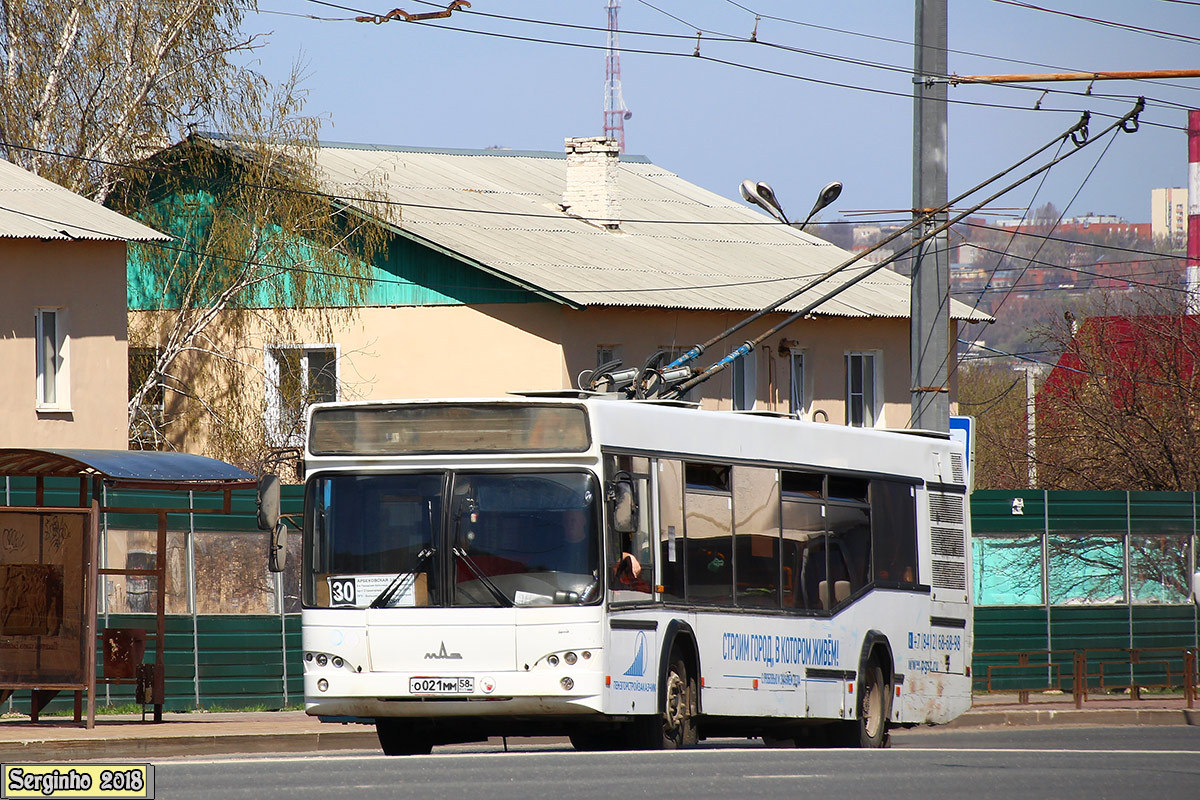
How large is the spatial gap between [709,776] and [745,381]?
2269 cm

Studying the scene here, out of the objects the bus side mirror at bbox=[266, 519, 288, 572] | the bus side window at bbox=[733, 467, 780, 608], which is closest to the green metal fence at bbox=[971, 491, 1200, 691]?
the bus side window at bbox=[733, 467, 780, 608]

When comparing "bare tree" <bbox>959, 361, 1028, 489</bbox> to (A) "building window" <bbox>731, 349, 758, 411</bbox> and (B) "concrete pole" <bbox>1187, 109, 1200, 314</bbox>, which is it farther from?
(B) "concrete pole" <bbox>1187, 109, 1200, 314</bbox>

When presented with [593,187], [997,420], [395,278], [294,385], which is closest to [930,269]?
[395,278]

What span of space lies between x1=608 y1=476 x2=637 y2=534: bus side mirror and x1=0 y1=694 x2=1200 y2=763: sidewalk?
5233 millimetres

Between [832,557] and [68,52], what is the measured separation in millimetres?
19517

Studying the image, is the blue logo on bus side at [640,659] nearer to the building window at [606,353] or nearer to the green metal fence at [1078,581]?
the green metal fence at [1078,581]

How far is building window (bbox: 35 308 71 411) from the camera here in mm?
28156

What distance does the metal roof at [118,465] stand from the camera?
677 inches

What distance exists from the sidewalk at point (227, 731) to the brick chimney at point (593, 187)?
14.9 metres

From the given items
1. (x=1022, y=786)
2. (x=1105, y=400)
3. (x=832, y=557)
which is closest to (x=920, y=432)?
(x=832, y=557)

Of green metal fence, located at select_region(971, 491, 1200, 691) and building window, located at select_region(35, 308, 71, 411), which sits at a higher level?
building window, located at select_region(35, 308, 71, 411)

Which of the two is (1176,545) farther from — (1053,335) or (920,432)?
(1053,335)

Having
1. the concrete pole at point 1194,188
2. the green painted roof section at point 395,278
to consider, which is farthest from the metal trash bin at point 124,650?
the concrete pole at point 1194,188

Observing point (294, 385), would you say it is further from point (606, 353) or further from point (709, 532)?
point (709, 532)
